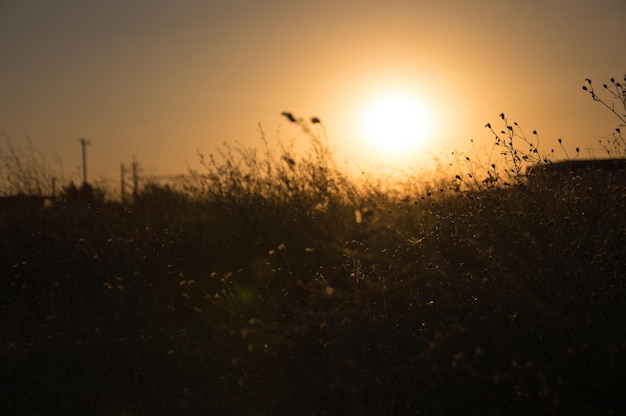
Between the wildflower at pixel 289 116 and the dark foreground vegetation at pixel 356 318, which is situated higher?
the wildflower at pixel 289 116

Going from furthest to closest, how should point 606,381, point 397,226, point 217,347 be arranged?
point 397,226
point 217,347
point 606,381

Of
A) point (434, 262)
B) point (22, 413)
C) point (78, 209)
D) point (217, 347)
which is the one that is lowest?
point (22, 413)

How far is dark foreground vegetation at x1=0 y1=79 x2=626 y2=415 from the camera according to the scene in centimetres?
282

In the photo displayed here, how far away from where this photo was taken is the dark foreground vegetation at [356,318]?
2824 millimetres

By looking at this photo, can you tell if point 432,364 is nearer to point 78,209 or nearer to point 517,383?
point 517,383

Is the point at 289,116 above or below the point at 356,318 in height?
above

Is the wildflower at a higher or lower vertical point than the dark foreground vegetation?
higher

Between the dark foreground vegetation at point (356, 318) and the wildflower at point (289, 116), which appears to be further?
the wildflower at point (289, 116)

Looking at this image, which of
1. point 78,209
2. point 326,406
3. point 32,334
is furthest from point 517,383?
point 78,209

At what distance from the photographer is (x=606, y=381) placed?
254cm

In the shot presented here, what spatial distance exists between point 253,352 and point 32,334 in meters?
1.82

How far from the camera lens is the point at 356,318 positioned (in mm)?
3732

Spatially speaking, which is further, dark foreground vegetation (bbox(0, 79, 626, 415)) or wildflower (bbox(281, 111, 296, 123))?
wildflower (bbox(281, 111, 296, 123))

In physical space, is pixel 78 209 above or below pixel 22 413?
above
